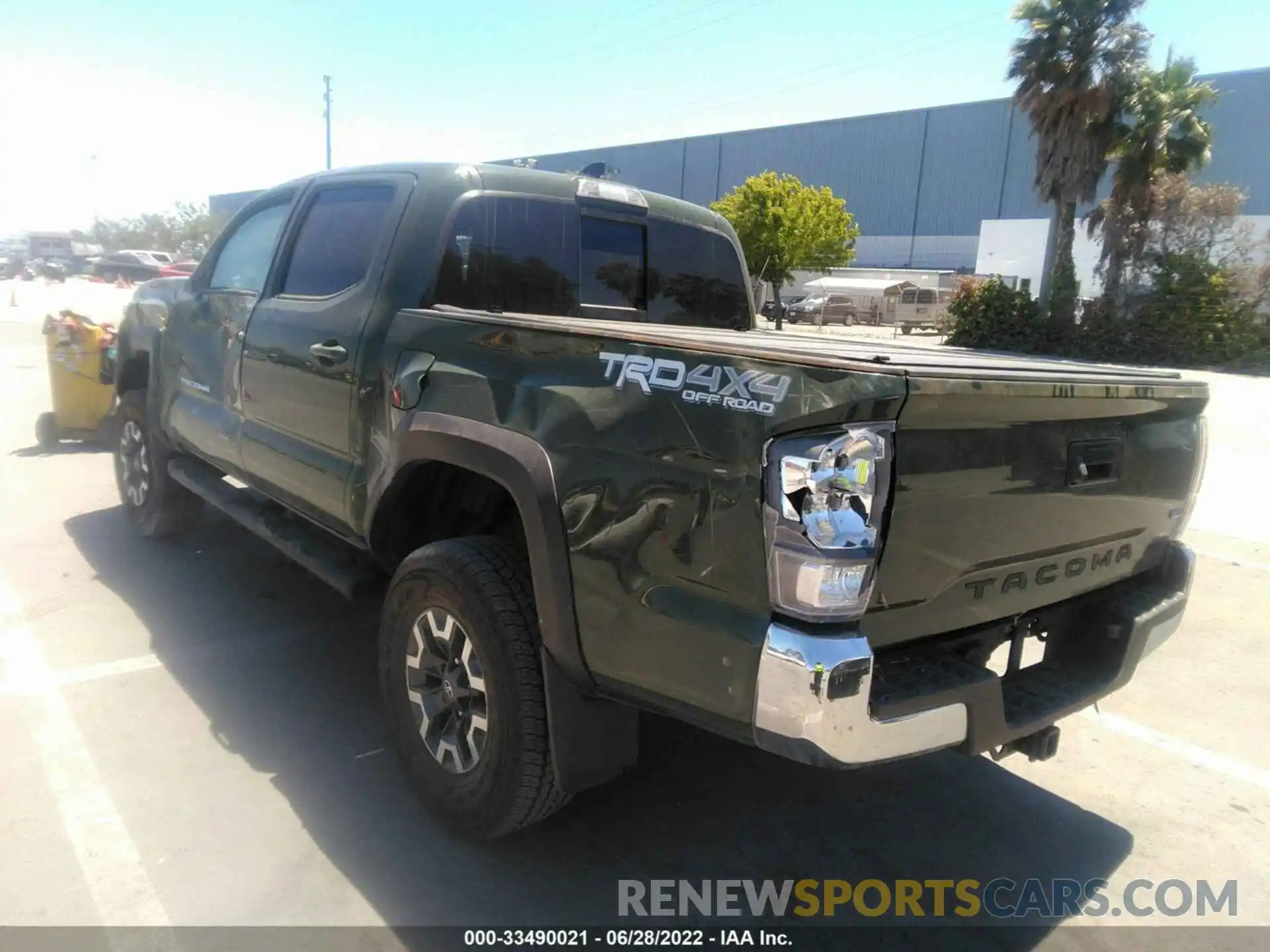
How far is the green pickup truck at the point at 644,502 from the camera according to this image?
77.5 inches

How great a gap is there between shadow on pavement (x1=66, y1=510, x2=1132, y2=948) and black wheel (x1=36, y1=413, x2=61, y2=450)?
17.3ft

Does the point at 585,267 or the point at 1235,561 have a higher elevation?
the point at 585,267

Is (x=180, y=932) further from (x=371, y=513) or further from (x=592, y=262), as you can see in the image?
(x=592, y=262)

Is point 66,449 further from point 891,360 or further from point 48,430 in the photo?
point 891,360

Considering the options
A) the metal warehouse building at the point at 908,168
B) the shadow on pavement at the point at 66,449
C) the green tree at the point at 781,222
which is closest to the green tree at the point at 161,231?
the metal warehouse building at the point at 908,168

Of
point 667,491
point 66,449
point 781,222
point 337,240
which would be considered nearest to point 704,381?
point 667,491

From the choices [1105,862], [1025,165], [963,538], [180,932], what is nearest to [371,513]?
[180,932]

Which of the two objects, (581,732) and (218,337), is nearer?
(581,732)

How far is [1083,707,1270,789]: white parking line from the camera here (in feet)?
11.6

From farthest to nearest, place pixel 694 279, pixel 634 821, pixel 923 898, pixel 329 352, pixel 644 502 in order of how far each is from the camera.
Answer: pixel 694 279 → pixel 329 352 → pixel 634 821 → pixel 923 898 → pixel 644 502

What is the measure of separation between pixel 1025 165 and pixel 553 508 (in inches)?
2179

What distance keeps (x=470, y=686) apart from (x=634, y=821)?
0.78 metres

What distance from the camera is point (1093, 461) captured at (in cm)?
246

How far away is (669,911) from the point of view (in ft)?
8.71
